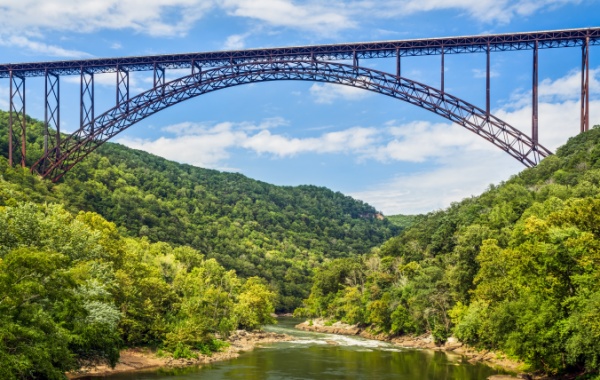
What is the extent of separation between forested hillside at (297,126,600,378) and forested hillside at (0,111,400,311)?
27.9m

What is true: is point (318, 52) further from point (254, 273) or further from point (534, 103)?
point (254, 273)

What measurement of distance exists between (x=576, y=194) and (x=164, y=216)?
79.9 metres

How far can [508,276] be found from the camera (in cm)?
4556

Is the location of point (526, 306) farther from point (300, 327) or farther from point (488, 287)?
point (300, 327)

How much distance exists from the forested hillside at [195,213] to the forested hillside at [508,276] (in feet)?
91.6

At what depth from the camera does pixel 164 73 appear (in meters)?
63.5

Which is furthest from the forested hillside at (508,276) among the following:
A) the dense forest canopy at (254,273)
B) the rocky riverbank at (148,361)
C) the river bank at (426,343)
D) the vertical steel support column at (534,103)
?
the rocky riverbank at (148,361)

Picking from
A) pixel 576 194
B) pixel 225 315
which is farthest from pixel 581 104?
pixel 225 315

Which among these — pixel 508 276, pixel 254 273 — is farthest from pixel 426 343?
pixel 254 273

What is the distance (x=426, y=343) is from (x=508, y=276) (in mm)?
21297

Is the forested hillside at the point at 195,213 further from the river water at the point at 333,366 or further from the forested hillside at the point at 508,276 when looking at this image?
the forested hillside at the point at 508,276

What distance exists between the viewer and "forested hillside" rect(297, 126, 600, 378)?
3556 centimetres

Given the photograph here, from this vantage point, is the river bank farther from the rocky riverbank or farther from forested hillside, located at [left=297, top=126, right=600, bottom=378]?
the rocky riverbank

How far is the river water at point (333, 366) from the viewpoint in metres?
43.0
